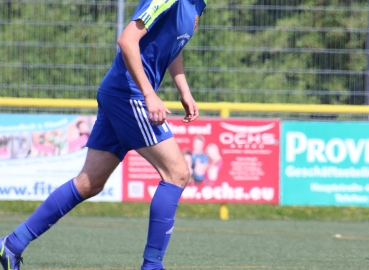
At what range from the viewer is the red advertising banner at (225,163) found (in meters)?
8.95

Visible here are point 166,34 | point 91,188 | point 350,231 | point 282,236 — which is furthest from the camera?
point 350,231

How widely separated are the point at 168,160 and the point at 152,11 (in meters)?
0.74

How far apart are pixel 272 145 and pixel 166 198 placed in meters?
4.97

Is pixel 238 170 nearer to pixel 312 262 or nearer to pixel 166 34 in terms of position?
pixel 312 262

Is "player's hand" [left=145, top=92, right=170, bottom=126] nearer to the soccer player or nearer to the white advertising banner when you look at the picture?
the soccer player

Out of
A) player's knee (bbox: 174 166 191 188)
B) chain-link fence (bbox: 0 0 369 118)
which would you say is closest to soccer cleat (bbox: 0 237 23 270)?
player's knee (bbox: 174 166 191 188)

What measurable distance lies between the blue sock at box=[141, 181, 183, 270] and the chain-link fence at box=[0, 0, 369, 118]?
516 centimetres

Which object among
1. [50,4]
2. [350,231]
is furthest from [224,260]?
[50,4]

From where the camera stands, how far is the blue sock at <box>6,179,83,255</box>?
4336 mm

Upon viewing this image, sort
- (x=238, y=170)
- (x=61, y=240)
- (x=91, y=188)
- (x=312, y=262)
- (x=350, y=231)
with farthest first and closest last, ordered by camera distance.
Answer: (x=238, y=170)
(x=350, y=231)
(x=61, y=240)
(x=312, y=262)
(x=91, y=188)

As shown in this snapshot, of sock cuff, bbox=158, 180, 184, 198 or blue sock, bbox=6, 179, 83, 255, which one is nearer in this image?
sock cuff, bbox=158, 180, 184, 198

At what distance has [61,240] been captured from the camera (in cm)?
675

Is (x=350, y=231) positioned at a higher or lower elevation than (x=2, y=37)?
lower

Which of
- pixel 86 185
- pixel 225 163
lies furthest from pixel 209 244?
pixel 86 185
